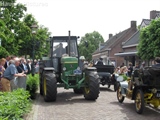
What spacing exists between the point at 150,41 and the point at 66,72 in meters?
18.8

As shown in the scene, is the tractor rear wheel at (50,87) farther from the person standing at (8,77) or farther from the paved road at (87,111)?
the person standing at (8,77)

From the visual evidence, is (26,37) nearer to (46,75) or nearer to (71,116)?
(46,75)

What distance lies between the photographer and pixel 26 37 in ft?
114

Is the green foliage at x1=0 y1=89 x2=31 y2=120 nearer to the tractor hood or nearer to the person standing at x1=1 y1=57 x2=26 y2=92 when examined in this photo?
the person standing at x1=1 y1=57 x2=26 y2=92

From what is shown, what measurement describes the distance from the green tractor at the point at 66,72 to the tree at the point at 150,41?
16469 mm

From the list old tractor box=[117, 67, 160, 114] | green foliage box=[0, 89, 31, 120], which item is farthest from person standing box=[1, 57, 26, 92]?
old tractor box=[117, 67, 160, 114]

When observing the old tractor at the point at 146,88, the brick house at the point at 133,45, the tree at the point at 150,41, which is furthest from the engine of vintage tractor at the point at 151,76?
the brick house at the point at 133,45

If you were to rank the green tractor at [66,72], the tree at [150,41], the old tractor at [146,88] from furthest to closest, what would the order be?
the tree at [150,41], the green tractor at [66,72], the old tractor at [146,88]

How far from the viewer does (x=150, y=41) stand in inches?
1108

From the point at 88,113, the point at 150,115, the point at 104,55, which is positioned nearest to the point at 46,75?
the point at 88,113

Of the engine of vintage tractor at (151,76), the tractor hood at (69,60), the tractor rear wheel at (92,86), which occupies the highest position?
the tractor hood at (69,60)

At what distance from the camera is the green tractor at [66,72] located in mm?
10480

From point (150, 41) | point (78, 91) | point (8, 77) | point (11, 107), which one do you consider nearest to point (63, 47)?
point (78, 91)

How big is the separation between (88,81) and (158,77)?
3464mm
